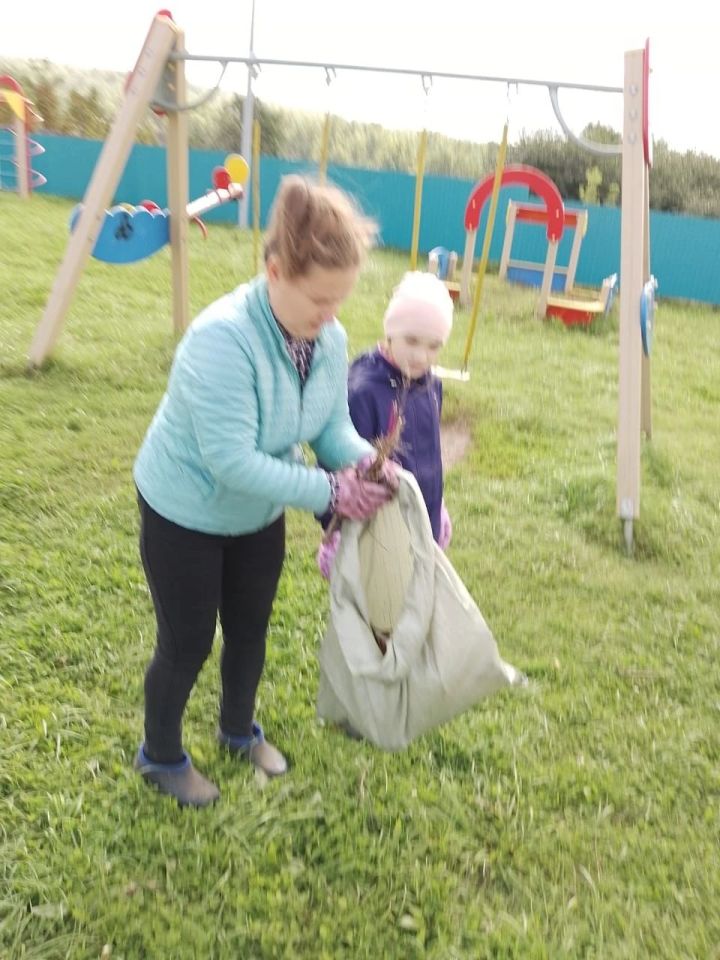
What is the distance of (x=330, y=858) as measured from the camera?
2.01 m

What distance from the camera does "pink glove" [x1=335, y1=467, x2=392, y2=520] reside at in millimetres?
1733

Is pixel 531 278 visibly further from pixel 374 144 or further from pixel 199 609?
pixel 199 609

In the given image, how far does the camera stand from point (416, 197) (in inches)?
167

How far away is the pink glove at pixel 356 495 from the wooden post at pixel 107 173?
12.2 feet

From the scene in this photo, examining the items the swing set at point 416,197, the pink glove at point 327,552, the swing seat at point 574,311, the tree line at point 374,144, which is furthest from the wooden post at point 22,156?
the pink glove at point 327,552

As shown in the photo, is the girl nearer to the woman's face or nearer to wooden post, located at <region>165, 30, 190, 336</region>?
the woman's face

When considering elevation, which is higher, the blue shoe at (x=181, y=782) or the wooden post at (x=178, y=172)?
the wooden post at (x=178, y=172)

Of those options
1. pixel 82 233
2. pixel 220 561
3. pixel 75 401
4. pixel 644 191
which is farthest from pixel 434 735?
pixel 82 233

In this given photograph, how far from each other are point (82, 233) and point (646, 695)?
4.07m

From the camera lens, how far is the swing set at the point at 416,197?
3.60 metres

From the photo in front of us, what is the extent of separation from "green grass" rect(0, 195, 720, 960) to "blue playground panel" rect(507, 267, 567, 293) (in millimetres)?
6780

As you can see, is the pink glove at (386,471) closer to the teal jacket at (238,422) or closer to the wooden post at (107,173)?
the teal jacket at (238,422)

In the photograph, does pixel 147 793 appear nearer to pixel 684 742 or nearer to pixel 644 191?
pixel 684 742

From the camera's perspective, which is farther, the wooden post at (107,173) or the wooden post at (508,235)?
the wooden post at (508,235)
